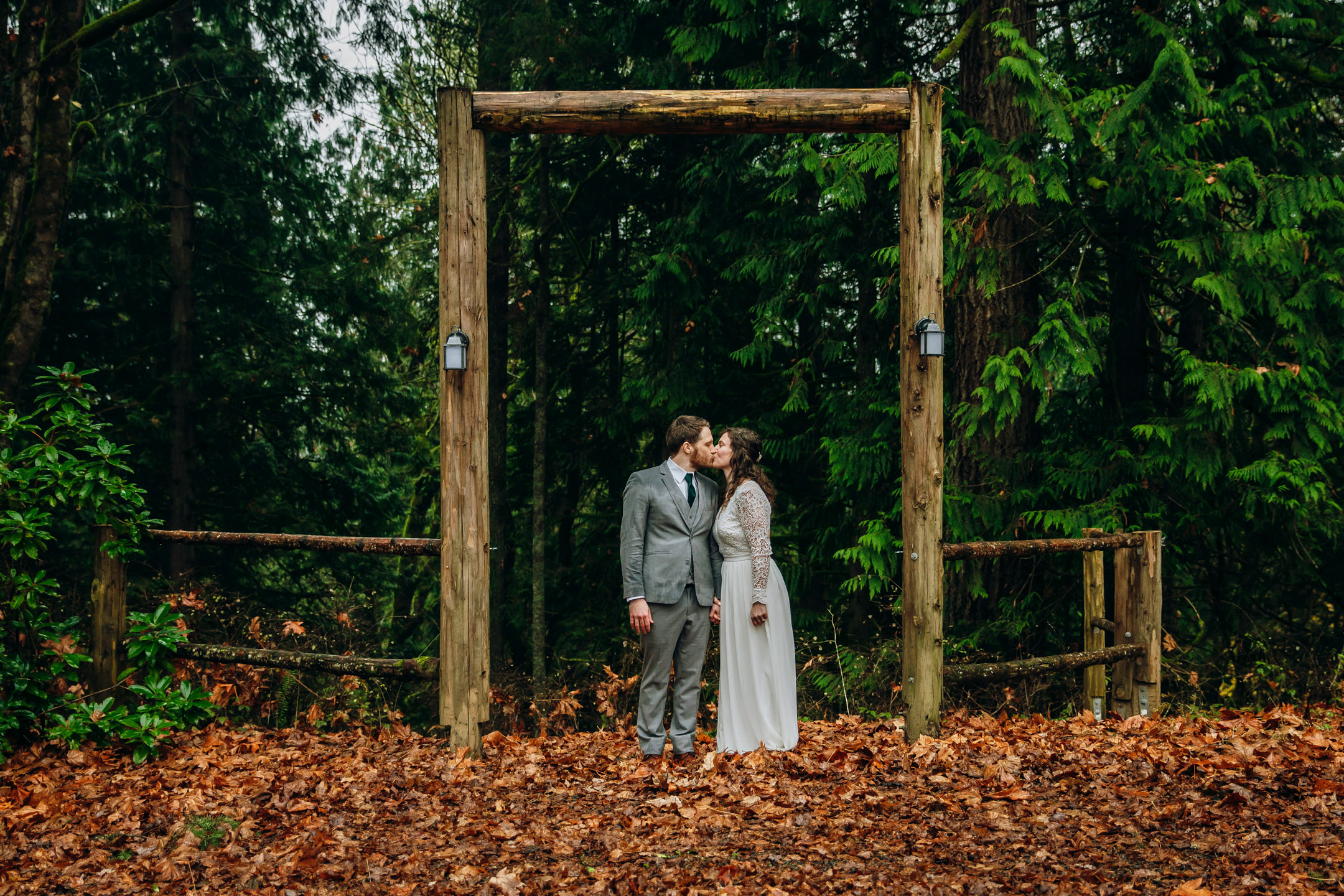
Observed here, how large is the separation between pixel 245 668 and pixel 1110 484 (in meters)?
A: 7.50

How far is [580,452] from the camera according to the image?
14.7 meters

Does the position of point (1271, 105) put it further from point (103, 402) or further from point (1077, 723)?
point (103, 402)

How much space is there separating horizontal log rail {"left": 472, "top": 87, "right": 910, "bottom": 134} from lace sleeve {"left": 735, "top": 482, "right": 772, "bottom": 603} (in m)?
2.31

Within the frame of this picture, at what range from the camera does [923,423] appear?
6.08 meters

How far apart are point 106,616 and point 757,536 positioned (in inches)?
172

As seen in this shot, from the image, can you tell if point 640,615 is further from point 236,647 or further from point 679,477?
point 236,647

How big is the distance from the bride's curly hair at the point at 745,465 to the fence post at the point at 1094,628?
105 inches

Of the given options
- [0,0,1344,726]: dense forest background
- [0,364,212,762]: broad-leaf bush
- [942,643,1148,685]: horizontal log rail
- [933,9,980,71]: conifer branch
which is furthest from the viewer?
[933,9,980,71]: conifer branch

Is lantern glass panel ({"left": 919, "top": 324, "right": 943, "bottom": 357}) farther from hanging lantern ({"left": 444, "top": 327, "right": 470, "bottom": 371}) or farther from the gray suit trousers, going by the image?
hanging lantern ({"left": 444, "top": 327, "right": 470, "bottom": 371})

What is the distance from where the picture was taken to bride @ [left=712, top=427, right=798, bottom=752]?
6035 millimetres

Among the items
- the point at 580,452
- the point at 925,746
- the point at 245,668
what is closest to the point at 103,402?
the point at 580,452

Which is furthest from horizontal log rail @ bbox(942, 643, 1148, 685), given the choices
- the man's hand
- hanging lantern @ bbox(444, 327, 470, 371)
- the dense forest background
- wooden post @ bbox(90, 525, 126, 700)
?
wooden post @ bbox(90, 525, 126, 700)

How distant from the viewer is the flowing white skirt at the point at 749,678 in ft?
19.9

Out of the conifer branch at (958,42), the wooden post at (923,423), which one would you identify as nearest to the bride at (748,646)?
the wooden post at (923,423)
